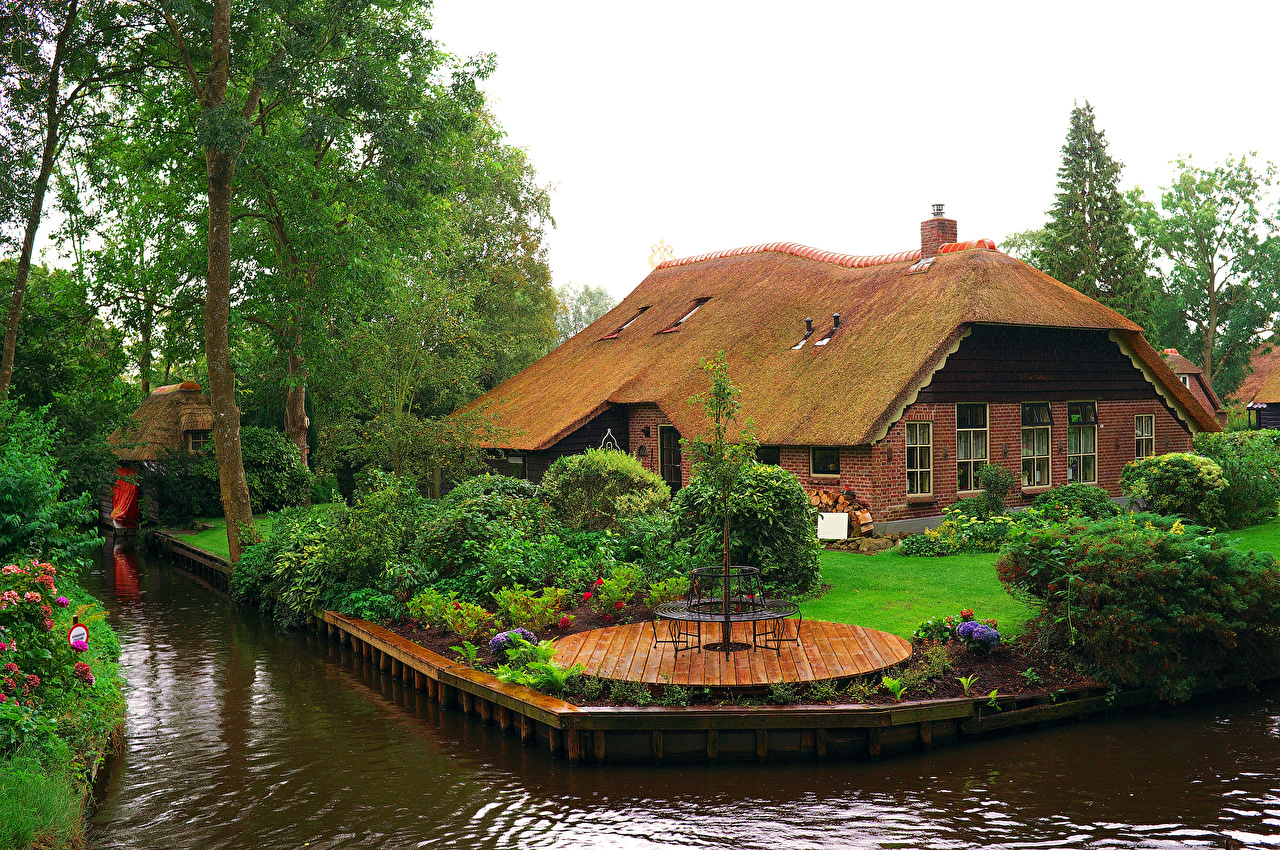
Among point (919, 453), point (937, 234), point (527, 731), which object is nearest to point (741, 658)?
point (527, 731)

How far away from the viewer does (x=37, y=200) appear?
22.0m

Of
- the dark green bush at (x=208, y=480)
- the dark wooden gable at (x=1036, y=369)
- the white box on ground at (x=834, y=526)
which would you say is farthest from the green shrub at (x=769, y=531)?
the dark green bush at (x=208, y=480)

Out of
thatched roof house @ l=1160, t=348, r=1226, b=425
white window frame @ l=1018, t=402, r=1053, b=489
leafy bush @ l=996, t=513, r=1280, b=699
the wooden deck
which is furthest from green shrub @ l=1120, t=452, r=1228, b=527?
thatched roof house @ l=1160, t=348, r=1226, b=425

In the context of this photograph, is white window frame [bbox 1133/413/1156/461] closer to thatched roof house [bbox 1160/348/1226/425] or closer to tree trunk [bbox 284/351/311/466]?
thatched roof house [bbox 1160/348/1226/425]

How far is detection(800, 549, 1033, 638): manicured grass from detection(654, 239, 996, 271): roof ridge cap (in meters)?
9.17

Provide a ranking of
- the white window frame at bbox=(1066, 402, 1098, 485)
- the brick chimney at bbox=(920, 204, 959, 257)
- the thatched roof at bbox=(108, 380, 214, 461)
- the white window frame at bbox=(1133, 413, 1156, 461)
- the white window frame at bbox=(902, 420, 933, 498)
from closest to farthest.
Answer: the white window frame at bbox=(902, 420, 933, 498), the white window frame at bbox=(1066, 402, 1098, 485), the white window frame at bbox=(1133, 413, 1156, 461), the brick chimney at bbox=(920, 204, 959, 257), the thatched roof at bbox=(108, 380, 214, 461)


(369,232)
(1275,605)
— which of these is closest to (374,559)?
(369,232)

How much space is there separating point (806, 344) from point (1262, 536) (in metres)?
10.5

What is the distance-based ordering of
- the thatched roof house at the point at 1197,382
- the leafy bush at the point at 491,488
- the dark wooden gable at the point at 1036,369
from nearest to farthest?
the leafy bush at the point at 491,488
the dark wooden gable at the point at 1036,369
the thatched roof house at the point at 1197,382

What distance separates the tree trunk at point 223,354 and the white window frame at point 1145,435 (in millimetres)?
21437

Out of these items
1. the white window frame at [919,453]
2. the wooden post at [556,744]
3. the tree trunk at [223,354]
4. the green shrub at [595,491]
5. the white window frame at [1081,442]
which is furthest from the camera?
the white window frame at [1081,442]

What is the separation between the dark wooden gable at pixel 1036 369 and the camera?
66.7 ft

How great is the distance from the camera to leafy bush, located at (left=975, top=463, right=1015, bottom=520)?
1977 cm

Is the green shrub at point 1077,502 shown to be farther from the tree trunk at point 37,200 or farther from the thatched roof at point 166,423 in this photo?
the thatched roof at point 166,423
